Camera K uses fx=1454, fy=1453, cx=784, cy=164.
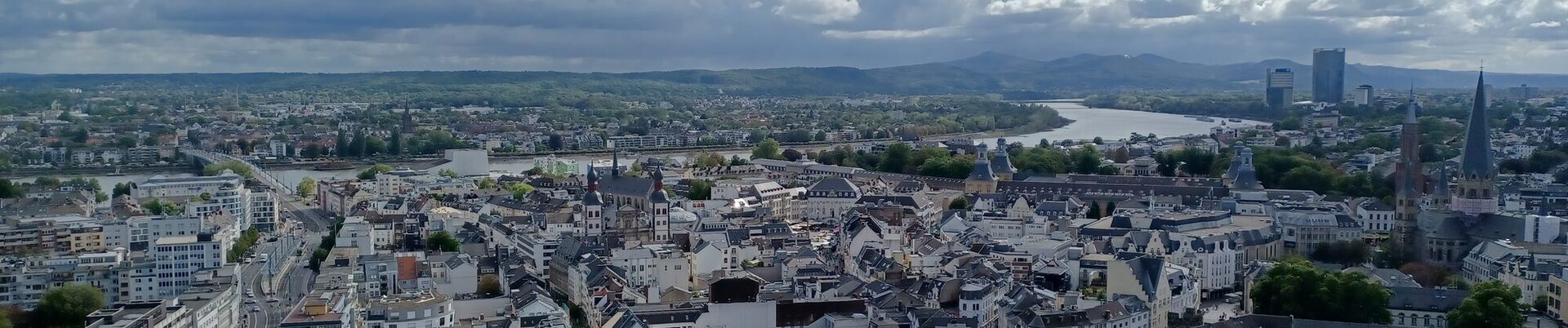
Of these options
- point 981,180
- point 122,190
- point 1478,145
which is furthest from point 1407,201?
point 122,190

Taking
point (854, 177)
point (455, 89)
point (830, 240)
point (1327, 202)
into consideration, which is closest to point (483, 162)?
point (854, 177)

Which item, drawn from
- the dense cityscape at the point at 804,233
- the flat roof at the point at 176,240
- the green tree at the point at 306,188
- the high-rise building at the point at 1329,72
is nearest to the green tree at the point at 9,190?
the dense cityscape at the point at 804,233

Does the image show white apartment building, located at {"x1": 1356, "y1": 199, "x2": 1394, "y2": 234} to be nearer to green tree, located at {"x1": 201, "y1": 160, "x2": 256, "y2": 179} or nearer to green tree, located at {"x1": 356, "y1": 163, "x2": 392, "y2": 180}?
green tree, located at {"x1": 356, "y1": 163, "x2": 392, "y2": 180}

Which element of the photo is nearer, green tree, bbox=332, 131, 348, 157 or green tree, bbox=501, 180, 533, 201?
green tree, bbox=501, 180, 533, 201

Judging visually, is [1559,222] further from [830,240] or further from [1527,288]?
[830,240]

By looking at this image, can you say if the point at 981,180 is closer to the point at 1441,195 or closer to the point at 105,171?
the point at 1441,195

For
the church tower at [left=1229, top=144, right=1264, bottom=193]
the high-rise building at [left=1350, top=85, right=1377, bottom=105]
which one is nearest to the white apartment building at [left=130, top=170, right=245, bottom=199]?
the church tower at [left=1229, top=144, right=1264, bottom=193]
